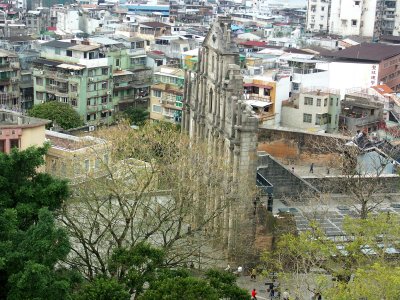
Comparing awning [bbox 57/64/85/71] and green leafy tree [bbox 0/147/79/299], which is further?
awning [bbox 57/64/85/71]

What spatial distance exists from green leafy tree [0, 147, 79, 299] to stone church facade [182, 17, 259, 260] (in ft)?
39.5

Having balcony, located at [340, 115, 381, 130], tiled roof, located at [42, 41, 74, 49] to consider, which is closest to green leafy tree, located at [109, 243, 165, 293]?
balcony, located at [340, 115, 381, 130]

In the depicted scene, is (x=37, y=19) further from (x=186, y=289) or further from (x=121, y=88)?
(x=186, y=289)

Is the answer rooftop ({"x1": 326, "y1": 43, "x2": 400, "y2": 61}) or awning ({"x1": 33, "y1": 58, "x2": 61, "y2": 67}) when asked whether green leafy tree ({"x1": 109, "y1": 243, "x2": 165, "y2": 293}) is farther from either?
rooftop ({"x1": 326, "y1": 43, "x2": 400, "y2": 61})

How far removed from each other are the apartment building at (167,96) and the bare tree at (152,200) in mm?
35455

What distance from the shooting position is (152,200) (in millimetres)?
35000

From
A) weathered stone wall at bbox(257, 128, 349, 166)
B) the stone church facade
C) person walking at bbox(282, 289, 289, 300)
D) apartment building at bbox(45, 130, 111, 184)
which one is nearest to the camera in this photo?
person walking at bbox(282, 289, 289, 300)

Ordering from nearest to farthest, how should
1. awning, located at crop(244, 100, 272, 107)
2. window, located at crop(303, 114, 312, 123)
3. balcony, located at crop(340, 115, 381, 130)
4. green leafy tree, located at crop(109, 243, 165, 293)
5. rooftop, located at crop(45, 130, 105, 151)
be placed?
1. green leafy tree, located at crop(109, 243, 165, 293)
2. rooftop, located at crop(45, 130, 105, 151)
3. awning, located at crop(244, 100, 272, 107)
4. window, located at crop(303, 114, 312, 123)
5. balcony, located at crop(340, 115, 381, 130)

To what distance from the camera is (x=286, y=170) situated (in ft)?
171

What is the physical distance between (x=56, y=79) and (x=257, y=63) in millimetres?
21739

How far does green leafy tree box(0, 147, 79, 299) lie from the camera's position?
74.9 ft

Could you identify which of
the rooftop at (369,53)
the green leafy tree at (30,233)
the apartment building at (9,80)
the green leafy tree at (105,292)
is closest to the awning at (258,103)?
the rooftop at (369,53)

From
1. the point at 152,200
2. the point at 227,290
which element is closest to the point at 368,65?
the point at 152,200

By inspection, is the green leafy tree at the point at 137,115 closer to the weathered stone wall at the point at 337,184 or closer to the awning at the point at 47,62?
the awning at the point at 47,62
